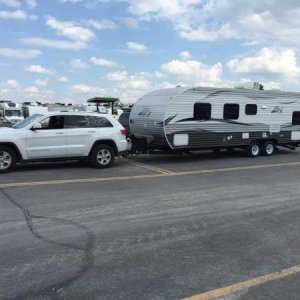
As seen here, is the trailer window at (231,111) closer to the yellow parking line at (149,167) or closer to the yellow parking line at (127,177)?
the yellow parking line at (127,177)

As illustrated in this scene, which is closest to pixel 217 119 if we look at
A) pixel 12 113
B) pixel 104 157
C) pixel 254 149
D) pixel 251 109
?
pixel 251 109

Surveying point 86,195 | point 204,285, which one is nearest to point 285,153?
point 86,195

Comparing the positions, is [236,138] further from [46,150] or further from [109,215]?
[109,215]

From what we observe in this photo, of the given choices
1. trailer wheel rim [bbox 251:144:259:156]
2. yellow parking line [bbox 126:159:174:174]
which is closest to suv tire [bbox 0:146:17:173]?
yellow parking line [bbox 126:159:174:174]

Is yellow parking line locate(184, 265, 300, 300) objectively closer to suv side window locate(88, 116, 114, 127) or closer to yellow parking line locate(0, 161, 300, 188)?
yellow parking line locate(0, 161, 300, 188)

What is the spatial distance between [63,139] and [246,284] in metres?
9.12

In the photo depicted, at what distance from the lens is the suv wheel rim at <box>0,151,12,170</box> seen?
→ 12.1 meters

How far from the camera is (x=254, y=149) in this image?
18469 mm

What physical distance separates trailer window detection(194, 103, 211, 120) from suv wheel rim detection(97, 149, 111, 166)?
3.98m

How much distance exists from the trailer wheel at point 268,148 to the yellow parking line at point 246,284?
1383cm

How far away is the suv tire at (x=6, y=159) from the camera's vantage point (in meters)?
12.1

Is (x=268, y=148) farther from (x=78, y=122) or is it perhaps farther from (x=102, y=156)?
(x=78, y=122)

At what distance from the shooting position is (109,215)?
7.62m

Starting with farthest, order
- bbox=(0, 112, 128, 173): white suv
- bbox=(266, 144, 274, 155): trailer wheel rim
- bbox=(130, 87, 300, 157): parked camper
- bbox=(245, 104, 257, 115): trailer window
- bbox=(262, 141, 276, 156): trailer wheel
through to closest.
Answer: bbox=(266, 144, 274, 155): trailer wheel rim → bbox=(262, 141, 276, 156): trailer wheel → bbox=(245, 104, 257, 115): trailer window → bbox=(130, 87, 300, 157): parked camper → bbox=(0, 112, 128, 173): white suv
